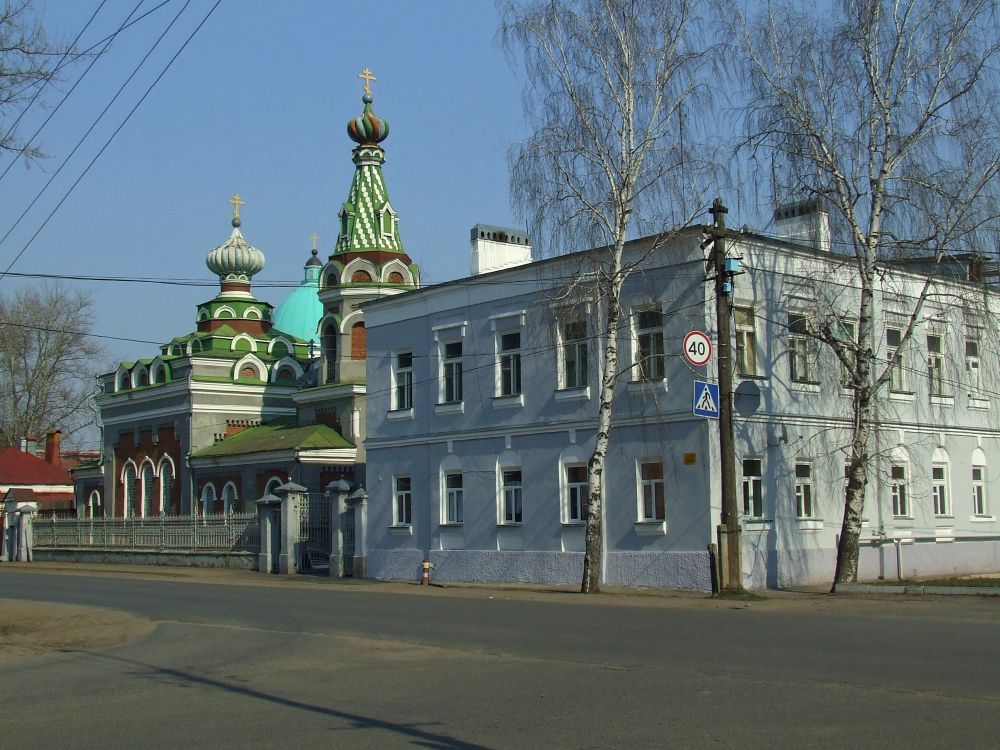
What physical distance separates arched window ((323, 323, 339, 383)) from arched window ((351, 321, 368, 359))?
66cm

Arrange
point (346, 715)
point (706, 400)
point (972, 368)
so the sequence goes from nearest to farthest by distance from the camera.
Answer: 1. point (346, 715)
2. point (706, 400)
3. point (972, 368)

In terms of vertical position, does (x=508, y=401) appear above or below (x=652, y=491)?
above

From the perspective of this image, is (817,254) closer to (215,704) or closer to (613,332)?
(613,332)

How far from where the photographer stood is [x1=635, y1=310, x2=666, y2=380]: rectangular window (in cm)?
2762

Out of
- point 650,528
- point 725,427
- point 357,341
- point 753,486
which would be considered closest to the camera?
point 725,427

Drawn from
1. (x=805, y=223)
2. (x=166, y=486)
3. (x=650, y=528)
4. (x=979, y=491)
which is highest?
(x=805, y=223)

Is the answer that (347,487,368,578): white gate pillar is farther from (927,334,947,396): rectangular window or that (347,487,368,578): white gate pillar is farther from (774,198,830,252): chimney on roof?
(927,334,947,396): rectangular window

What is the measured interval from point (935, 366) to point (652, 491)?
27.0ft

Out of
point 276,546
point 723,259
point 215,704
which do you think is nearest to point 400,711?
point 215,704

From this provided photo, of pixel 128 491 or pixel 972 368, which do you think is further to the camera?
pixel 128 491

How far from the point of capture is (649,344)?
27969 millimetres

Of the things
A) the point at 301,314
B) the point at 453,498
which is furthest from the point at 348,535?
the point at 301,314

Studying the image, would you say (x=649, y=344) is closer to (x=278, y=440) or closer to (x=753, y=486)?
(x=753, y=486)

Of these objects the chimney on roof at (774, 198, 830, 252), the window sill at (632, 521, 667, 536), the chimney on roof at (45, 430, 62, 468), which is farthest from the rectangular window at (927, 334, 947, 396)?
the chimney on roof at (45, 430, 62, 468)
